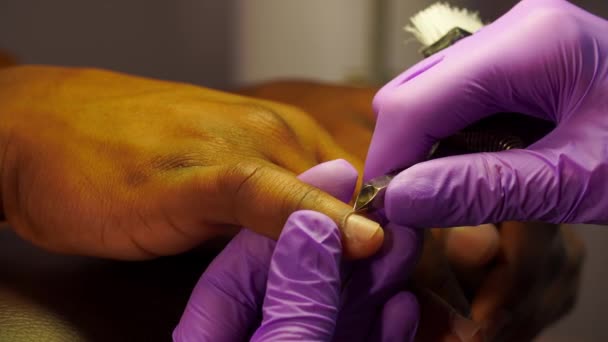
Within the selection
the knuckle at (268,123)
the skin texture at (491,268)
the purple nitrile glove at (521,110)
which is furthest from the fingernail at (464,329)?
the knuckle at (268,123)

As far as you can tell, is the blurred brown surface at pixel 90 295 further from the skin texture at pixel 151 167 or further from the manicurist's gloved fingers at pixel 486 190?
the manicurist's gloved fingers at pixel 486 190

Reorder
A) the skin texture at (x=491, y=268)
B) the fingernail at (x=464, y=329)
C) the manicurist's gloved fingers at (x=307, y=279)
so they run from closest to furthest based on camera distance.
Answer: the manicurist's gloved fingers at (x=307, y=279) < the fingernail at (x=464, y=329) < the skin texture at (x=491, y=268)

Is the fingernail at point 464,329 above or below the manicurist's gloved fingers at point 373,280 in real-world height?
below

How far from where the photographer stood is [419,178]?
0.60 metres

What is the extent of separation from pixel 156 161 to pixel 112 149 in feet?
0.26

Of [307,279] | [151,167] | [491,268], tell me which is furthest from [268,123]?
[491,268]

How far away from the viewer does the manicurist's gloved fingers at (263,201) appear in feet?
1.93

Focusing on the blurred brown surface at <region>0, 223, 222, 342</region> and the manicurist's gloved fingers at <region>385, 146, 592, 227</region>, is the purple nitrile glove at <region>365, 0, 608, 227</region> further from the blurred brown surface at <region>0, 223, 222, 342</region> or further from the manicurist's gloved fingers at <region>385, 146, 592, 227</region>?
the blurred brown surface at <region>0, 223, 222, 342</region>

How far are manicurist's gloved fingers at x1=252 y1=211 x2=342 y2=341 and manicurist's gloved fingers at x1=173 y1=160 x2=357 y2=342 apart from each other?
7cm

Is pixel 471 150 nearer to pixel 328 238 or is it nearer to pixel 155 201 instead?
pixel 328 238

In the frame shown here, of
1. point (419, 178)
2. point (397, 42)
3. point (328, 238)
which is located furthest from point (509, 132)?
point (397, 42)

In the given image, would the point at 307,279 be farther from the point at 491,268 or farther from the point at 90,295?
the point at 491,268

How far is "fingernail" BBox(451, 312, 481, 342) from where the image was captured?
2.29 feet

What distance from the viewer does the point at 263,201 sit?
0.61 m
